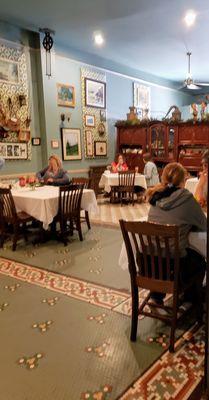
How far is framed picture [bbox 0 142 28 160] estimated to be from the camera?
6.66 meters

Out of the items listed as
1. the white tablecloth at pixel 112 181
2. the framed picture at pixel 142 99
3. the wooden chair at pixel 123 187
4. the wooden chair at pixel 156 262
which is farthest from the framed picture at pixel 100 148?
the wooden chair at pixel 156 262

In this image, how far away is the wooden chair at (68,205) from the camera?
4.57 m

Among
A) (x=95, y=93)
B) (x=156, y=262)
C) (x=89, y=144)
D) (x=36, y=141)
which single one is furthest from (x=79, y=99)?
(x=156, y=262)

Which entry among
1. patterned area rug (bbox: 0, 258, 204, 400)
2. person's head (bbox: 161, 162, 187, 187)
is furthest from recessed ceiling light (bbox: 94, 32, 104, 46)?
patterned area rug (bbox: 0, 258, 204, 400)

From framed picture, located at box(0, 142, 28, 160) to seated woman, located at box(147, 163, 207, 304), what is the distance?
15.6 ft

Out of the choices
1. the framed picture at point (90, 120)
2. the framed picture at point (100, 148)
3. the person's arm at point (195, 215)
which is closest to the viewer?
the person's arm at point (195, 215)

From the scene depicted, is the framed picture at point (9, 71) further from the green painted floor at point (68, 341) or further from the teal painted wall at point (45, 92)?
the green painted floor at point (68, 341)

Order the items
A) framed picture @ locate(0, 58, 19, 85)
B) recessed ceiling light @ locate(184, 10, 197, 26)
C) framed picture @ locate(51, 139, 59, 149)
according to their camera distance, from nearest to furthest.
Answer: recessed ceiling light @ locate(184, 10, 197, 26) → framed picture @ locate(0, 58, 19, 85) → framed picture @ locate(51, 139, 59, 149)

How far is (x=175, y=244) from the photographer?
2.15 metres

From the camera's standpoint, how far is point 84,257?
4238mm

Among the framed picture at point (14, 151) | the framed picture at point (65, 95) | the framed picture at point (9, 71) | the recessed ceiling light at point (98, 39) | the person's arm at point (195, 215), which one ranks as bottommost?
the person's arm at point (195, 215)

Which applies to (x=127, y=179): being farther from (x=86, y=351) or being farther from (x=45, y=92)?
(x=86, y=351)

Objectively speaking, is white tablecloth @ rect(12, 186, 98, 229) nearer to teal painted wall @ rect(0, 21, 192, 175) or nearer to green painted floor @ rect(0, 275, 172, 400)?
green painted floor @ rect(0, 275, 172, 400)

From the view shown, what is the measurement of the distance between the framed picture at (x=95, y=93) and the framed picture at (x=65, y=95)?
0.57 metres
